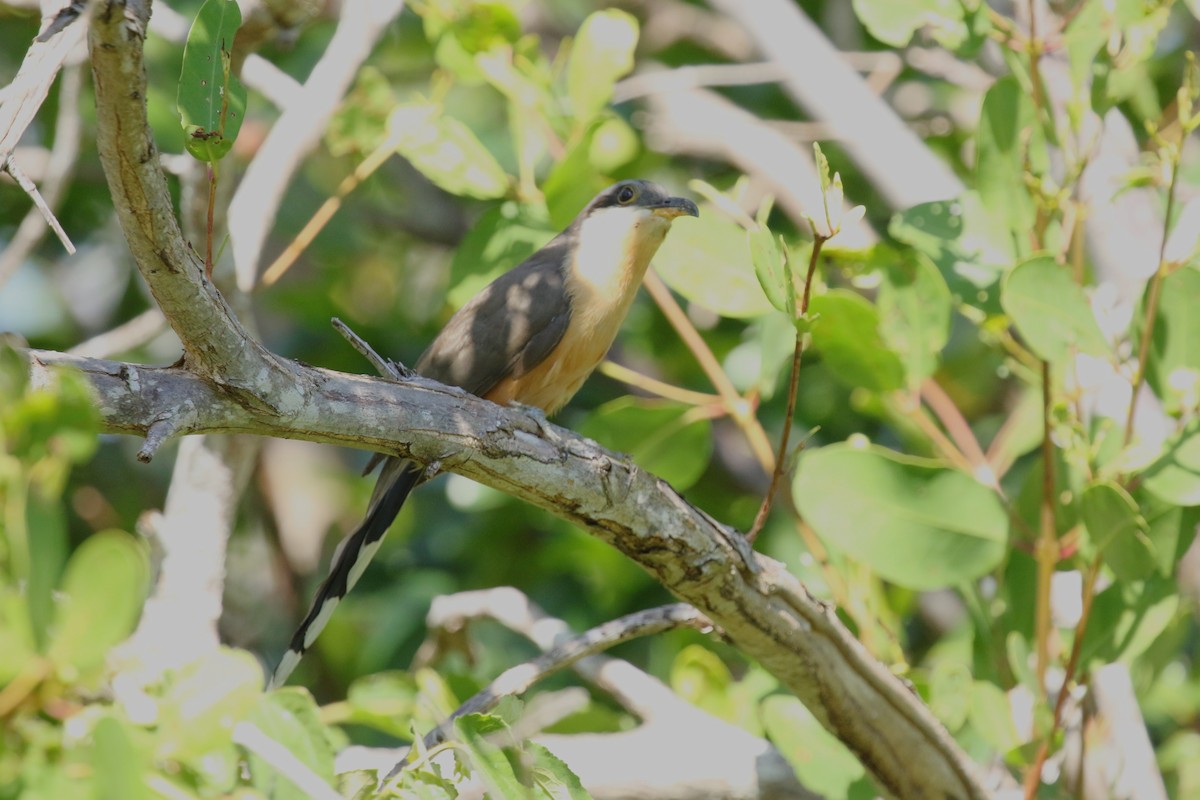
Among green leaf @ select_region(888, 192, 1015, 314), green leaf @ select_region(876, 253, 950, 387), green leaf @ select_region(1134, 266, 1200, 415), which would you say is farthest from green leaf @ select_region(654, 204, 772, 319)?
green leaf @ select_region(1134, 266, 1200, 415)

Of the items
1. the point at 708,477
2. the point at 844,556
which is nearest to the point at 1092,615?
the point at 844,556

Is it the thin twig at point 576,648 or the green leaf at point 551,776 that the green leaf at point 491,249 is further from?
the green leaf at point 551,776

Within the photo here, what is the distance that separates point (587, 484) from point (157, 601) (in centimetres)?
207

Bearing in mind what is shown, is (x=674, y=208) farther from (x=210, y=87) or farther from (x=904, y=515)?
(x=210, y=87)

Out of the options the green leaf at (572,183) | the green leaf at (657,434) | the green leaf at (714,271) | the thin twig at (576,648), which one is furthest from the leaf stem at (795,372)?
the green leaf at (572,183)

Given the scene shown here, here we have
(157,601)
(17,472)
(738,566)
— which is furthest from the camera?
(157,601)

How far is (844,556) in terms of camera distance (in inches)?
163

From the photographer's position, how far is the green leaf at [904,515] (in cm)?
381

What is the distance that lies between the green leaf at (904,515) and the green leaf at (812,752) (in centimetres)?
57

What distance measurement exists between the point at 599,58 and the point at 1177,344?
2.19 meters

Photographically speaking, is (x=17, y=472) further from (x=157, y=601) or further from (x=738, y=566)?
(x=157, y=601)

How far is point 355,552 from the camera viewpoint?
429 cm

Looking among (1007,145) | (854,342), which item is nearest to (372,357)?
(854,342)

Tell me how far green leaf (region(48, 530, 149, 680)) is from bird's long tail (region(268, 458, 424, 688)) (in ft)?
8.11
